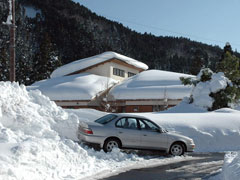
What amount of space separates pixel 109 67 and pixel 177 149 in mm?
28362

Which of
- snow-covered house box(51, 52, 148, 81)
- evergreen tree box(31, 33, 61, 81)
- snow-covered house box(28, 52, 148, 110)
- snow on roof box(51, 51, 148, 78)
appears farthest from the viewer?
evergreen tree box(31, 33, 61, 81)

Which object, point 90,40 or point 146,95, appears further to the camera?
point 90,40

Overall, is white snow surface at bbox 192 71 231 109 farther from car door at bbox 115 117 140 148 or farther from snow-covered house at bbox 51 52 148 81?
car door at bbox 115 117 140 148

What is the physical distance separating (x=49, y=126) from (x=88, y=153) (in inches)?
100

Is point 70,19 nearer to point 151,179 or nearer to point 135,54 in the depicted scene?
point 135,54

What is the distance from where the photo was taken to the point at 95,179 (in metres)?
8.01

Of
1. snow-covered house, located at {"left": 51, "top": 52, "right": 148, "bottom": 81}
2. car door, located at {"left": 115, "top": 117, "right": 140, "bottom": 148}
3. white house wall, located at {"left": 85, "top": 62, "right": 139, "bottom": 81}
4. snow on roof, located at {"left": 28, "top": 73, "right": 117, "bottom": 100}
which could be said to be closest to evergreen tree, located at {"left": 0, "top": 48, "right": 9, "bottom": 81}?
snow-covered house, located at {"left": 51, "top": 52, "right": 148, "bottom": 81}

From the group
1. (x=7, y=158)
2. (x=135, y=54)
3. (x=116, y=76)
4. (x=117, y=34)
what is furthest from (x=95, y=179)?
(x=117, y=34)

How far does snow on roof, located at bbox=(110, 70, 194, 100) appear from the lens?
33.3m

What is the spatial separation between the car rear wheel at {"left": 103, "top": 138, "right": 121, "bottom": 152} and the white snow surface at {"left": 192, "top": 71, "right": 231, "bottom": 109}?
16.4m

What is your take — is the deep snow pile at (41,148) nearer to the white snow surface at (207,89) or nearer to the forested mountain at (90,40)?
the white snow surface at (207,89)

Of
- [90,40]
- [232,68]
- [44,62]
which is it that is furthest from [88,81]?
[90,40]

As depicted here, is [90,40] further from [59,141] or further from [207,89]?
[59,141]

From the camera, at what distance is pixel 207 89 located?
2720 centimetres
